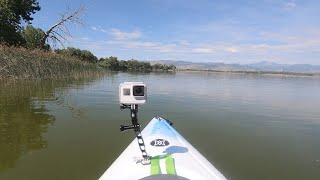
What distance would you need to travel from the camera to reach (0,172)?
6906mm

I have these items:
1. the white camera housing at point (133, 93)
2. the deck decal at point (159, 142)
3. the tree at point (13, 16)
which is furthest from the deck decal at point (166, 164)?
the tree at point (13, 16)

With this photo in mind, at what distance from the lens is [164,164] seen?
16.2ft

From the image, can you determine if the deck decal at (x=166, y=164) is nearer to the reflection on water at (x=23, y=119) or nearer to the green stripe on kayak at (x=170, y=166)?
the green stripe on kayak at (x=170, y=166)

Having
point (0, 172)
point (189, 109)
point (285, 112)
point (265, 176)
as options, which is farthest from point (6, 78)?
point (265, 176)

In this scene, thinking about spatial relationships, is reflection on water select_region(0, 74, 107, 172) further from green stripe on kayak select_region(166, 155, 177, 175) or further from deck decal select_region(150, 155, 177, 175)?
green stripe on kayak select_region(166, 155, 177, 175)

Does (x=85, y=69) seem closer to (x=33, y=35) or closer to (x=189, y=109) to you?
(x=33, y=35)

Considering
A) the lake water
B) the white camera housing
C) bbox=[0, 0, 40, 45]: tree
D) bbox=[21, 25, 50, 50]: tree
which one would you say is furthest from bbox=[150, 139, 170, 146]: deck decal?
bbox=[21, 25, 50, 50]: tree

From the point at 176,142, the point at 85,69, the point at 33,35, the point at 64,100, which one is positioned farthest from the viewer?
the point at 33,35

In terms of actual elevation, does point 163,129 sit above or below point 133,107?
below

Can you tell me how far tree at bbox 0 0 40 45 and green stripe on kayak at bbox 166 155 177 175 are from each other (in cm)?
3042

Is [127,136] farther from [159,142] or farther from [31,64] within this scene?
[31,64]

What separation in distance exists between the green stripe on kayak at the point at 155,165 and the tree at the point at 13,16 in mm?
30320

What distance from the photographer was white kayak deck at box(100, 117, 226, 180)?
4.71 m

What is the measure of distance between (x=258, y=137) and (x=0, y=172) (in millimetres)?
6963
